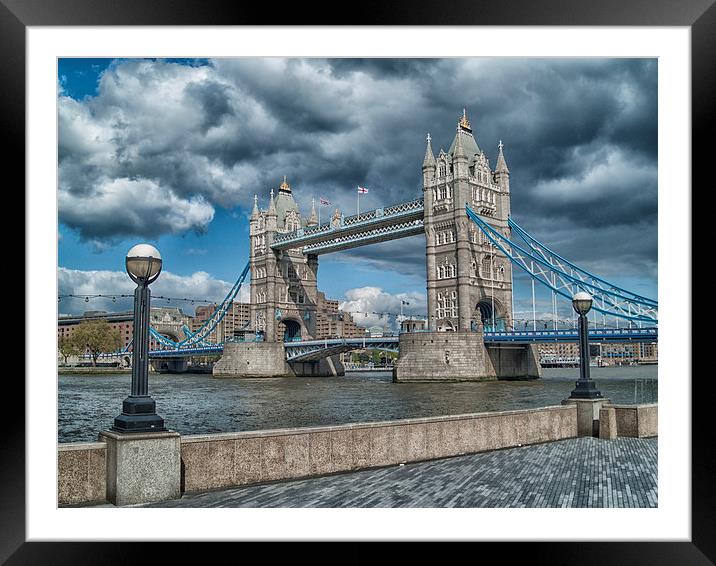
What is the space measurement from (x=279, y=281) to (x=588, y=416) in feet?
249

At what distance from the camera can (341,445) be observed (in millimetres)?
7977

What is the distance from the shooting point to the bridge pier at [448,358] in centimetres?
4928

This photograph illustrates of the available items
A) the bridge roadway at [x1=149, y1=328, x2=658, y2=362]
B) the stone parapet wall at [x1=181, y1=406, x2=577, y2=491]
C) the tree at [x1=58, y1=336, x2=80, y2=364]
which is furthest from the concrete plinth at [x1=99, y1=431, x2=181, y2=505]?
the tree at [x1=58, y1=336, x2=80, y2=364]

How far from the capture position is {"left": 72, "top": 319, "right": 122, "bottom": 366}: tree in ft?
247

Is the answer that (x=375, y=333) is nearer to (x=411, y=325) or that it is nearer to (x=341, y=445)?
(x=411, y=325)

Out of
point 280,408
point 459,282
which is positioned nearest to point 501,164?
point 459,282

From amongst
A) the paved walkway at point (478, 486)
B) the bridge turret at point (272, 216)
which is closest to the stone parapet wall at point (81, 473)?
the paved walkway at point (478, 486)

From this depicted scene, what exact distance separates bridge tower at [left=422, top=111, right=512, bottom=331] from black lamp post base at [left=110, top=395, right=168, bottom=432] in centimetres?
5291

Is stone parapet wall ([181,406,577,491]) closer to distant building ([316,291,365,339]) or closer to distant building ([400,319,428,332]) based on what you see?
distant building ([400,319,428,332])

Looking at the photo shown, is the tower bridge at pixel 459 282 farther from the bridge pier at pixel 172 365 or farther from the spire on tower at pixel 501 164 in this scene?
the bridge pier at pixel 172 365

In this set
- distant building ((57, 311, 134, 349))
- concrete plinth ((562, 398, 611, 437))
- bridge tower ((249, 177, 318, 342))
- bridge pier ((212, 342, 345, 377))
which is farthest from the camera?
bridge tower ((249, 177, 318, 342))
